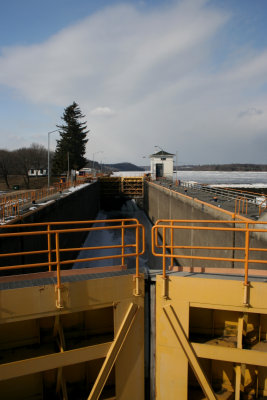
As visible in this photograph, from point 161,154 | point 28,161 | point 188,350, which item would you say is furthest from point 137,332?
point 28,161

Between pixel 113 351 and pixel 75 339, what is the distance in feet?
2.33

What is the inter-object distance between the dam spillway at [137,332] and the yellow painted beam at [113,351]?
0.05ft

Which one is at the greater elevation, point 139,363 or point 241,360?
point 241,360

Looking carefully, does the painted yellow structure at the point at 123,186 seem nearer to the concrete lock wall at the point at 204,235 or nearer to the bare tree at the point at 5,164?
the bare tree at the point at 5,164

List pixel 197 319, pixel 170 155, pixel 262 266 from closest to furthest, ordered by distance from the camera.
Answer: pixel 197 319, pixel 262 266, pixel 170 155

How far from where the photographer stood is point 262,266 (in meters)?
7.90

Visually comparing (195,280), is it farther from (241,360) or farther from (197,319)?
(241,360)

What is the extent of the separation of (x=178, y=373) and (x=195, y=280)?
1.54 m

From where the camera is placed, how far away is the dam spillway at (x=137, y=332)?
4.11m

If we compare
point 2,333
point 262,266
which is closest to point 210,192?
point 262,266

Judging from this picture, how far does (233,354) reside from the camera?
4.15 m

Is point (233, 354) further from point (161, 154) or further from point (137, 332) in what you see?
point (161, 154)

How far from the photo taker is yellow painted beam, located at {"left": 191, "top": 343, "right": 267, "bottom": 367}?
13.4 feet

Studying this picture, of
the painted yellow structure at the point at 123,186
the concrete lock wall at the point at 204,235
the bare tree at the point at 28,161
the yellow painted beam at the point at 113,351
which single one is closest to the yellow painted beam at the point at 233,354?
the yellow painted beam at the point at 113,351
